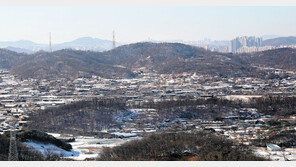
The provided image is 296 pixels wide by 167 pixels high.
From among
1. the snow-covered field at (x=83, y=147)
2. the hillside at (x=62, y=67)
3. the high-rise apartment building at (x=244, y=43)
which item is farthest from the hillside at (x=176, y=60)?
the high-rise apartment building at (x=244, y=43)

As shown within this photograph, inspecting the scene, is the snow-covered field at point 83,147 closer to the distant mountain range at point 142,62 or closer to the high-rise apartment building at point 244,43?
the distant mountain range at point 142,62

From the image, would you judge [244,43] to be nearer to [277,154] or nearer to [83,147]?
[83,147]

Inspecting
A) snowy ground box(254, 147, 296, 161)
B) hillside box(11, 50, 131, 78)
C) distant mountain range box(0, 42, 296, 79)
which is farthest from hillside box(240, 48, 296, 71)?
snowy ground box(254, 147, 296, 161)

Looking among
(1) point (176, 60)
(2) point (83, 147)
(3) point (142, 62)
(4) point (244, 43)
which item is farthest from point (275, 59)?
(4) point (244, 43)

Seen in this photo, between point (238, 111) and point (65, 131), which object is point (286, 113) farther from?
point (65, 131)

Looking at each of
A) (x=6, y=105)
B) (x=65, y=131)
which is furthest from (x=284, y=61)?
(x=65, y=131)

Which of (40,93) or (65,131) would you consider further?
(40,93)
